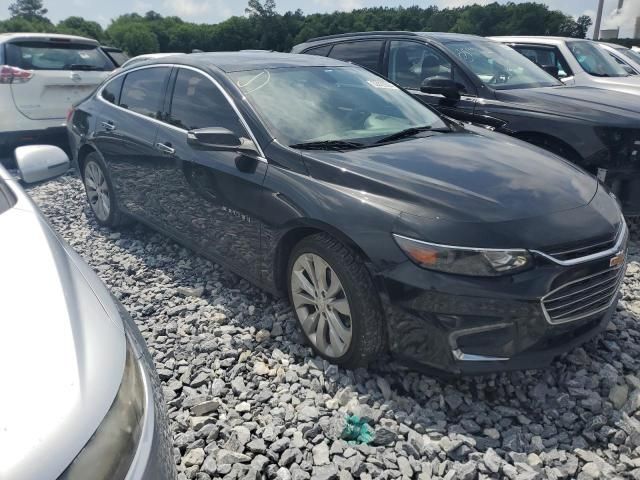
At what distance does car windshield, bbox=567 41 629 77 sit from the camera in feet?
26.2

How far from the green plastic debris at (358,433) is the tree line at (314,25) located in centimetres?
4565

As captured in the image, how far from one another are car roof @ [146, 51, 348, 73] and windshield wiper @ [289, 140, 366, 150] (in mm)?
937

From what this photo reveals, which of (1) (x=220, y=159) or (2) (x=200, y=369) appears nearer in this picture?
(2) (x=200, y=369)

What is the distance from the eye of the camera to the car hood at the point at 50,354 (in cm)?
112

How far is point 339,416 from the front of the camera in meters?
2.47

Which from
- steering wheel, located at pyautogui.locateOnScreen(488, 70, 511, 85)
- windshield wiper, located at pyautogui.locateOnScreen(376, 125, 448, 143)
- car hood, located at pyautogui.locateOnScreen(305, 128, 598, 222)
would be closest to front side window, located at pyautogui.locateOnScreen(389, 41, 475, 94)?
steering wheel, located at pyautogui.locateOnScreen(488, 70, 511, 85)

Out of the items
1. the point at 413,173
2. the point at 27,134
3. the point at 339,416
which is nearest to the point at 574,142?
the point at 413,173

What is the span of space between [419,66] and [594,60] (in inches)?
171

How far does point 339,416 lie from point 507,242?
3.61 feet

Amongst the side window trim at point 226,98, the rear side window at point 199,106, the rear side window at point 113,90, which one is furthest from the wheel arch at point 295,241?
the rear side window at point 113,90

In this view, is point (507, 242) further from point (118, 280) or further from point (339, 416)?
point (118, 280)

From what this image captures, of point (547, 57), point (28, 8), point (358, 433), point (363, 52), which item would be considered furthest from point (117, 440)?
point (28, 8)

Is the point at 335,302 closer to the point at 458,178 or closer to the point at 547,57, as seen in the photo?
the point at 458,178

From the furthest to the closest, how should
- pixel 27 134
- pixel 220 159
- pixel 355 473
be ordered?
pixel 27 134, pixel 220 159, pixel 355 473
